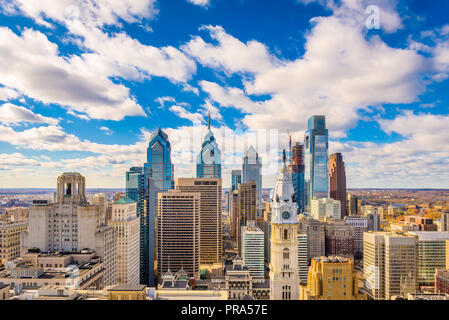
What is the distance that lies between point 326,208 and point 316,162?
34.9 feet

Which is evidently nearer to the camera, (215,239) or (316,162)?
(316,162)

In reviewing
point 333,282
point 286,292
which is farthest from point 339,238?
point 333,282

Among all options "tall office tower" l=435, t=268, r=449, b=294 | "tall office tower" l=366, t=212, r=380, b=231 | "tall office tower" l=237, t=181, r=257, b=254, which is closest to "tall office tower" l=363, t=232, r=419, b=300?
"tall office tower" l=435, t=268, r=449, b=294

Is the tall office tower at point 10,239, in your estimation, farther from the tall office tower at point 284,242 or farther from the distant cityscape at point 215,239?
the tall office tower at point 284,242

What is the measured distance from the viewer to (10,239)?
1398 centimetres

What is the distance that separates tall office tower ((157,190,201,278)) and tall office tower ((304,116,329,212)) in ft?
27.1

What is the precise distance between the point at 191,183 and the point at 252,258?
10465mm

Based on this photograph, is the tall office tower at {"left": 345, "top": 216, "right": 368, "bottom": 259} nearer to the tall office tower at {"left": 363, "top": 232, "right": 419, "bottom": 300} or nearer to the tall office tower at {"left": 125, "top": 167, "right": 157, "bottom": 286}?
the tall office tower at {"left": 363, "top": 232, "right": 419, "bottom": 300}

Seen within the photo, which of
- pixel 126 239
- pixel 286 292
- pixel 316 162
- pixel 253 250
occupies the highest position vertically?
pixel 316 162

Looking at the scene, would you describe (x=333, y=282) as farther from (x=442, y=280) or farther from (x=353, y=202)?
(x=353, y=202)

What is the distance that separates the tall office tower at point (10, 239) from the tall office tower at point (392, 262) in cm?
1589

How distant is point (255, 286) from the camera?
12.4 metres

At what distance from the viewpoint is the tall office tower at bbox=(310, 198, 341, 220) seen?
21175 millimetres
